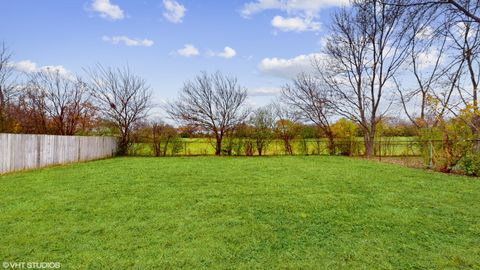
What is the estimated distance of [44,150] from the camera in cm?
955

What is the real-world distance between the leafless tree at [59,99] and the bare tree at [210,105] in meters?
4.70

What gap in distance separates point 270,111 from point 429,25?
1228 centimetres

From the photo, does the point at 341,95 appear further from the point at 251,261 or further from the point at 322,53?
the point at 251,261

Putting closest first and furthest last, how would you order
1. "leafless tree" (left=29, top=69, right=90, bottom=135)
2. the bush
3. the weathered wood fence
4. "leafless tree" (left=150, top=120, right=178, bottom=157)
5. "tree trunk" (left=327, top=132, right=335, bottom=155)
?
the bush, the weathered wood fence, "leafless tree" (left=29, top=69, right=90, bottom=135), "leafless tree" (left=150, top=120, right=178, bottom=157), "tree trunk" (left=327, top=132, right=335, bottom=155)

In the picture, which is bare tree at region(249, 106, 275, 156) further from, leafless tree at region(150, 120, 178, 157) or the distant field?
leafless tree at region(150, 120, 178, 157)

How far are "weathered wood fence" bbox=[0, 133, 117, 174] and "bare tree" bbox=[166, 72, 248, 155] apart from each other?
451 centimetres

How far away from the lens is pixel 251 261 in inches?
95.5

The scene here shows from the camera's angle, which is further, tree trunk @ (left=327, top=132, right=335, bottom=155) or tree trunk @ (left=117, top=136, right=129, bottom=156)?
tree trunk @ (left=327, top=132, right=335, bottom=155)

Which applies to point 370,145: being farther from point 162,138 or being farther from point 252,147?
point 162,138

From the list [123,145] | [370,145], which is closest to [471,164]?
[370,145]

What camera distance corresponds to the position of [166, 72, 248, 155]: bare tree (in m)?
15.8

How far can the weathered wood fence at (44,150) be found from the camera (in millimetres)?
7906

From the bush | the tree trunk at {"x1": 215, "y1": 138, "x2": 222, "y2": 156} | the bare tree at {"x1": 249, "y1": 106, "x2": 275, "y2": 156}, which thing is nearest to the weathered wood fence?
the tree trunk at {"x1": 215, "y1": 138, "x2": 222, "y2": 156}

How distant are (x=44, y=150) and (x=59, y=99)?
5.31 meters
